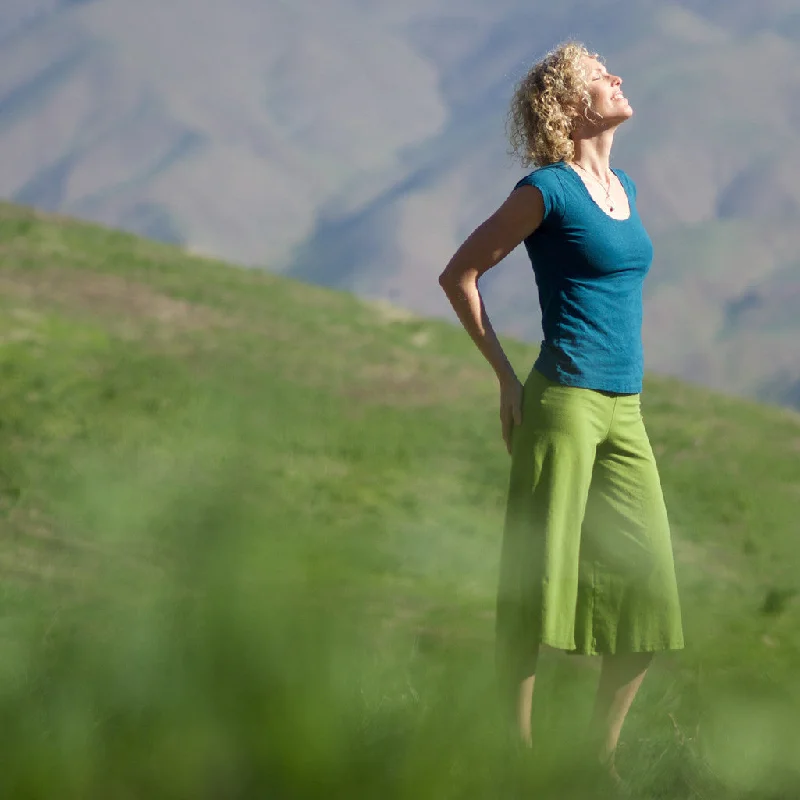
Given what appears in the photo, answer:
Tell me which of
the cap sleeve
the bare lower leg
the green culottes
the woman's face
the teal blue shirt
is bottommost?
the bare lower leg

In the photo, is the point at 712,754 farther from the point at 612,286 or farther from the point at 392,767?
the point at 392,767

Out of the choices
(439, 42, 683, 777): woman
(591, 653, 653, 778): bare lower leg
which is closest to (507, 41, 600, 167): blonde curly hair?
(439, 42, 683, 777): woman

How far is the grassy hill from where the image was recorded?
940 mm

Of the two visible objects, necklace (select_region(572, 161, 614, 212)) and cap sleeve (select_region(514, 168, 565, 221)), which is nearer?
cap sleeve (select_region(514, 168, 565, 221))

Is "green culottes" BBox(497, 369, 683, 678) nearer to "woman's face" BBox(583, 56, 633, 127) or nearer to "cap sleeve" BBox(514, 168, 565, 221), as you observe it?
"cap sleeve" BBox(514, 168, 565, 221)

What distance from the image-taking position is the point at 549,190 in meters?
2.84

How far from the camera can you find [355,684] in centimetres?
105

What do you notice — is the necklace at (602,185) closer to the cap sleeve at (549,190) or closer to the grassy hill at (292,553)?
the cap sleeve at (549,190)

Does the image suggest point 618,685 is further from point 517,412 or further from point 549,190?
point 549,190

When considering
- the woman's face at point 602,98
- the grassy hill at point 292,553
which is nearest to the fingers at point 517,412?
the grassy hill at point 292,553

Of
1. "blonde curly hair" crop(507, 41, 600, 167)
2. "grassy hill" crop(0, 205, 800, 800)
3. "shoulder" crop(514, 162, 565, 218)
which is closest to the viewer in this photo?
"grassy hill" crop(0, 205, 800, 800)

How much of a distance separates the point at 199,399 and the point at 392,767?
916 centimetres

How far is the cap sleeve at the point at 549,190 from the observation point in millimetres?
2842

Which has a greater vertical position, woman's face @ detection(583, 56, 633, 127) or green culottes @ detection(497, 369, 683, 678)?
woman's face @ detection(583, 56, 633, 127)
